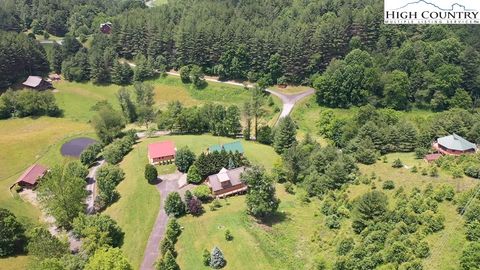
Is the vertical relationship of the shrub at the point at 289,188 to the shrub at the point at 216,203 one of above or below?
above

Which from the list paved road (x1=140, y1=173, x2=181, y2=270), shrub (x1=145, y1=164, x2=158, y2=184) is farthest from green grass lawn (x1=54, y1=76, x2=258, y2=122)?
shrub (x1=145, y1=164, x2=158, y2=184)

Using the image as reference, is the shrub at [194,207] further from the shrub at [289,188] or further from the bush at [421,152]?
the bush at [421,152]

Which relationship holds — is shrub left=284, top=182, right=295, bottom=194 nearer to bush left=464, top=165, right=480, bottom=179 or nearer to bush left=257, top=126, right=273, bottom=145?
bush left=257, top=126, right=273, bottom=145

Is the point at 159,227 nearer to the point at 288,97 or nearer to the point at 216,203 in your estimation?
the point at 216,203

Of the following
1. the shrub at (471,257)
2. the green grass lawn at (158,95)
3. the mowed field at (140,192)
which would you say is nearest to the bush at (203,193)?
the mowed field at (140,192)

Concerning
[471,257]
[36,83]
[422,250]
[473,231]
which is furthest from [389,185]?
[36,83]

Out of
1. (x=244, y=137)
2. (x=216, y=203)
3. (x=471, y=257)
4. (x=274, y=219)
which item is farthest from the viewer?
(x=244, y=137)

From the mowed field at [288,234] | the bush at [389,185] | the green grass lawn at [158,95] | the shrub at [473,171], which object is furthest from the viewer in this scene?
the green grass lawn at [158,95]

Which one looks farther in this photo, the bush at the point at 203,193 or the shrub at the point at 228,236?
the bush at the point at 203,193
